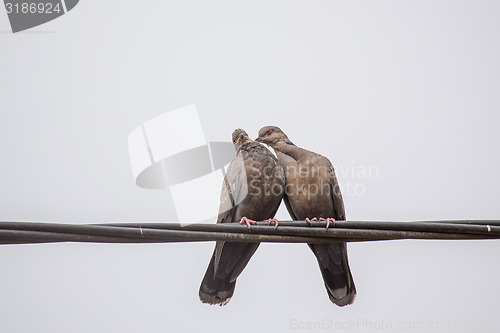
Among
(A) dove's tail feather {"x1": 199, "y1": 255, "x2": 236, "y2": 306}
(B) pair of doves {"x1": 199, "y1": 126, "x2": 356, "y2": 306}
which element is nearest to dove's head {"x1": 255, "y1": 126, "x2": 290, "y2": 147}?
(B) pair of doves {"x1": 199, "y1": 126, "x2": 356, "y2": 306}

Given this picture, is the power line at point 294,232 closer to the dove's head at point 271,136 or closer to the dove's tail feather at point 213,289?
the dove's tail feather at point 213,289

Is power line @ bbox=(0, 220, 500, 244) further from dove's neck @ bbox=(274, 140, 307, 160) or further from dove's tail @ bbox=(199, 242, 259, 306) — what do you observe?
dove's neck @ bbox=(274, 140, 307, 160)

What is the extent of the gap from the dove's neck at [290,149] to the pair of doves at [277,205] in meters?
0.04

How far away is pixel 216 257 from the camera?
5.35m

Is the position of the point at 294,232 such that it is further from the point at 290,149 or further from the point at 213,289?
the point at 290,149

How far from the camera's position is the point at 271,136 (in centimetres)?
649

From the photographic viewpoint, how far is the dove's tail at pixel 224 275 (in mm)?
5512

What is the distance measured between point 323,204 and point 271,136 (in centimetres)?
107

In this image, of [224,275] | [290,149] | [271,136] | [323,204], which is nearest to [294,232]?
[224,275]

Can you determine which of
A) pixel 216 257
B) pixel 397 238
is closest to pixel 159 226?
pixel 397 238

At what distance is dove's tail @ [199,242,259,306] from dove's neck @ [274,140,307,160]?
1.02m

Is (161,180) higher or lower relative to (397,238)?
higher

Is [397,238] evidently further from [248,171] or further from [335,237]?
[248,171]

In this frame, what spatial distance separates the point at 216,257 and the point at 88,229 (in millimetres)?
2276
